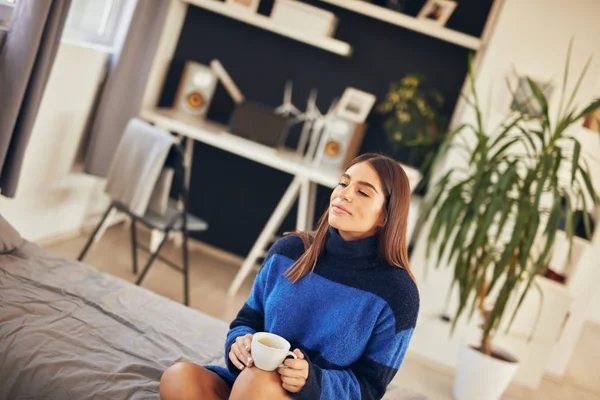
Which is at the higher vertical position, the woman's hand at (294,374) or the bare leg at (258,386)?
the woman's hand at (294,374)

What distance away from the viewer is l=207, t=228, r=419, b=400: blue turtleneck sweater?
1535 millimetres

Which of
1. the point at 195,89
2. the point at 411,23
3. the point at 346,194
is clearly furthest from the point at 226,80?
the point at 346,194

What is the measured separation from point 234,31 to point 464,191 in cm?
183

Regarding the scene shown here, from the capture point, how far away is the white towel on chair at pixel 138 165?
118 inches

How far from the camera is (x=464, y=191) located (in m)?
3.16

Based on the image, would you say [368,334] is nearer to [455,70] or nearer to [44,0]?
[44,0]

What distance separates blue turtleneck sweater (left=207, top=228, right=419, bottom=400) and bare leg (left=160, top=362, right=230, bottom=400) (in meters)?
0.06

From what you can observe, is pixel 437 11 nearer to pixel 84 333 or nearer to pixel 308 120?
pixel 308 120

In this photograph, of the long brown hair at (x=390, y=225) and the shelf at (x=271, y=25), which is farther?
the shelf at (x=271, y=25)

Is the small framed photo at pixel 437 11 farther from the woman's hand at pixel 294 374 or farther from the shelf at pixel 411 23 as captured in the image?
the woman's hand at pixel 294 374

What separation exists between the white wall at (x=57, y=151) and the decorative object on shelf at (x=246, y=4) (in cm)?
89

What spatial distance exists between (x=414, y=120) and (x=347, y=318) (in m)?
2.40

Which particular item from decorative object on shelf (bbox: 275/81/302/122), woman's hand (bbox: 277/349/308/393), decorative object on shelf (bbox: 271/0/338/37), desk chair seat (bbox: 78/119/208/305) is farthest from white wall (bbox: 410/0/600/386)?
woman's hand (bbox: 277/349/308/393)

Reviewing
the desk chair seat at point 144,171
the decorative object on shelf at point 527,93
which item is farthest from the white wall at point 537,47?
Result: the desk chair seat at point 144,171
